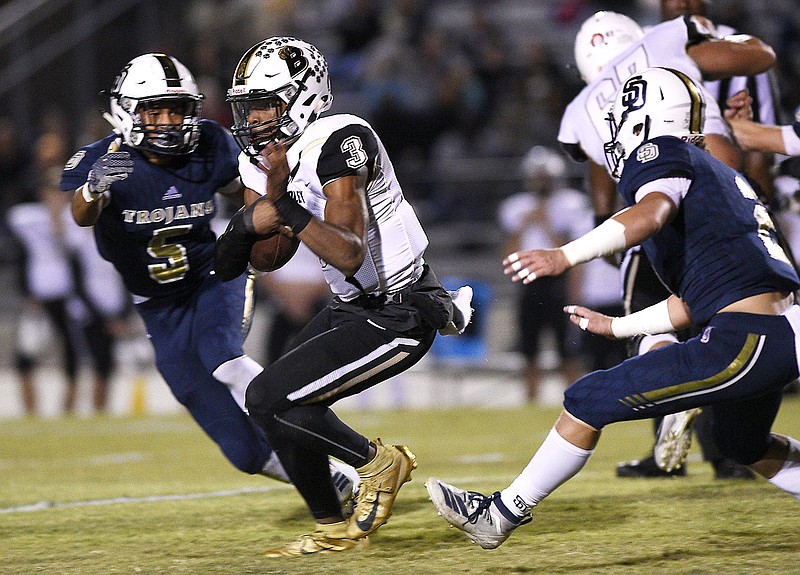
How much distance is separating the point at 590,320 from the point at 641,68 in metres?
1.80

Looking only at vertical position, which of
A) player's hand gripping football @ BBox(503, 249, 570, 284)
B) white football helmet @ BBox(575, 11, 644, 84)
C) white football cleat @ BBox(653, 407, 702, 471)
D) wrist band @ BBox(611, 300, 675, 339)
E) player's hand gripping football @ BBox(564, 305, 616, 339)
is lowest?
white football cleat @ BBox(653, 407, 702, 471)

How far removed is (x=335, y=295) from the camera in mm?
4219

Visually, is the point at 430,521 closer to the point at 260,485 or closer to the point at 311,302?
the point at 260,485


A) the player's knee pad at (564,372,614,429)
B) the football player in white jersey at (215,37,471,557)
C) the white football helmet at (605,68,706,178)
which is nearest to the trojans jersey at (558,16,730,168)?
the white football helmet at (605,68,706,178)

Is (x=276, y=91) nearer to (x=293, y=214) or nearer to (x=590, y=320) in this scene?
(x=293, y=214)

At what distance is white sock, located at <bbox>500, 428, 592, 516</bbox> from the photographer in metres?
3.76

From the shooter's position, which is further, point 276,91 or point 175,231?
point 175,231

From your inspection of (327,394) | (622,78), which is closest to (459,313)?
(327,394)

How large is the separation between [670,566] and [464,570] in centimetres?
62

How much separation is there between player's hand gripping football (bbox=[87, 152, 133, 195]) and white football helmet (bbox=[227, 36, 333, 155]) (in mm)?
798

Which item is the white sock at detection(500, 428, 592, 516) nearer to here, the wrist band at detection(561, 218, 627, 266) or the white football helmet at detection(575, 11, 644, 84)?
the wrist band at detection(561, 218, 627, 266)

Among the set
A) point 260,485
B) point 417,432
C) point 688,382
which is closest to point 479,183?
point 417,432

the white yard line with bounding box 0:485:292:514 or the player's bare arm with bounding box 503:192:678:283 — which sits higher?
the player's bare arm with bounding box 503:192:678:283

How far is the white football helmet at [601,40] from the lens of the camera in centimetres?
570
